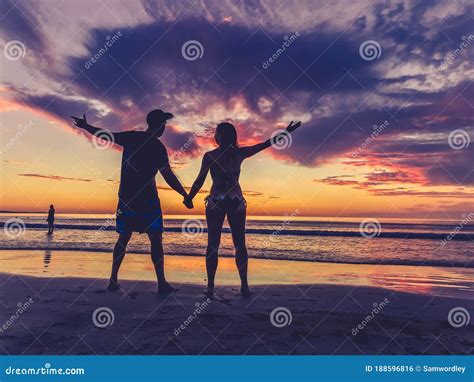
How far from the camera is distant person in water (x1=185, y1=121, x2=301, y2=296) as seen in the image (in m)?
5.05

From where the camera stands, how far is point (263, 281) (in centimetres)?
700

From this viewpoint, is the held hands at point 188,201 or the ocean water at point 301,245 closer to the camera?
the held hands at point 188,201

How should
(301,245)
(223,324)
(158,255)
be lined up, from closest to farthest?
1. (223,324)
2. (158,255)
3. (301,245)

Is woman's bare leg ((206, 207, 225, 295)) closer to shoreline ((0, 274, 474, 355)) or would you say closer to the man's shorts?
shoreline ((0, 274, 474, 355))

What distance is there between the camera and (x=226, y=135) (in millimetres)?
5172

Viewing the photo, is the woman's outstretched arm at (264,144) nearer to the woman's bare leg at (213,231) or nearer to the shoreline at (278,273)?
the woman's bare leg at (213,231)

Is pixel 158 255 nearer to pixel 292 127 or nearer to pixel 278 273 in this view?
pixel 292 127

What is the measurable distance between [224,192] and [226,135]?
0.73 metres

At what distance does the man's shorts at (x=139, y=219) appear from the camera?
5.05 meters

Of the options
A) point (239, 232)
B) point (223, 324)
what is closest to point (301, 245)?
point (239, 232)

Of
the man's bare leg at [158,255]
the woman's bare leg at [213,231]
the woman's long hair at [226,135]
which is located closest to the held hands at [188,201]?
the woman's bare leg at [213,231]

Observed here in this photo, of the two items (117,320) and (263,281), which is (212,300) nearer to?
(117,320)

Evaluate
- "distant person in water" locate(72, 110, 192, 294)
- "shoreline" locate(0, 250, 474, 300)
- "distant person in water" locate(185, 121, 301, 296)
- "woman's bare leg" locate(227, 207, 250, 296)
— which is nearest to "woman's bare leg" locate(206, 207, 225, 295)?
"distant person in water" locate(185, 121, 301, 296)
